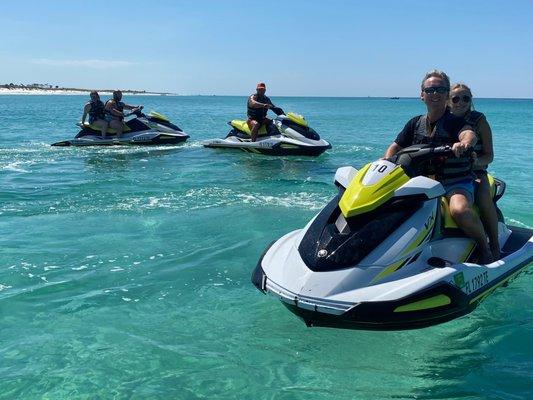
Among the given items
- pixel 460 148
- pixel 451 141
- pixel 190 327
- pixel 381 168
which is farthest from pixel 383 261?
pixel 190 327

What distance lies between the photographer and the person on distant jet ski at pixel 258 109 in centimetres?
1385

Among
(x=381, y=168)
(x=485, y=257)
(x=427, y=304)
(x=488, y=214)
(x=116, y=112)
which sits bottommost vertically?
(x=427, y=304)

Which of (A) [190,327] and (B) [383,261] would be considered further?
(A) [190,327]

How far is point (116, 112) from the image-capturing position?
Result: 15.3 metres

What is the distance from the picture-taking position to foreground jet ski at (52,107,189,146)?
15420 millimetres

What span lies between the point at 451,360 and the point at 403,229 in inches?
35.5

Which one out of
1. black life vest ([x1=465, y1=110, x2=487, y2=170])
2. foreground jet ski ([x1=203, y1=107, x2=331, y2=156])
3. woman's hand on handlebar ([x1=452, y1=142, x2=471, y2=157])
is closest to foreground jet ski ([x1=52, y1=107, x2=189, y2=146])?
foreground jet ski ([x1=203, y1=107, x2=331, y2=156])

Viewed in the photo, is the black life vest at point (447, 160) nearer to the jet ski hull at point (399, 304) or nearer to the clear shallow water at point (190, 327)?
the jet ski hull at point (399, 304)

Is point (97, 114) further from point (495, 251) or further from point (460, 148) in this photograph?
point (460, 148)

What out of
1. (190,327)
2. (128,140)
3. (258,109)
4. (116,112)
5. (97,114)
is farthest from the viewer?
(97,114)

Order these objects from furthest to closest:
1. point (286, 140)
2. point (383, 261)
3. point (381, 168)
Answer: point (286, 140)
point (381, 168)
point (383, 261)

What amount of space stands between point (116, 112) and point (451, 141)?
41.1ft

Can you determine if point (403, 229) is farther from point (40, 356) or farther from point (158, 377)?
point (40, 356)

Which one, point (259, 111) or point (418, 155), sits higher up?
point (259, 111)
